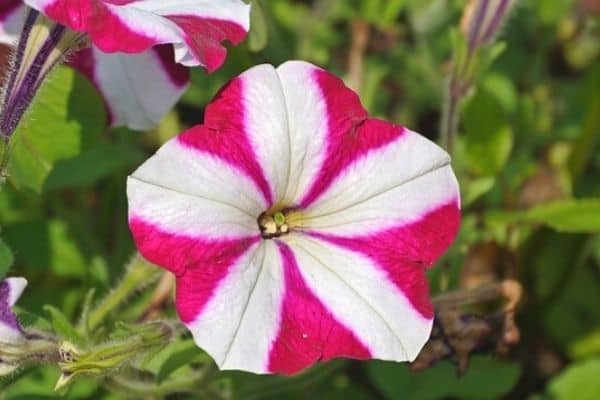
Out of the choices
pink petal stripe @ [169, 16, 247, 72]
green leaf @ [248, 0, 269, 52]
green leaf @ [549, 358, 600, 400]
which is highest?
pink petal stripe @ [169, 16, 247, 72]

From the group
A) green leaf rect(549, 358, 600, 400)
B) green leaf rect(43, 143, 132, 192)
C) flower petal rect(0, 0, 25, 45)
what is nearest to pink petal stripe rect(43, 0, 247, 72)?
flower petal rect(0, 0, 25, 45)

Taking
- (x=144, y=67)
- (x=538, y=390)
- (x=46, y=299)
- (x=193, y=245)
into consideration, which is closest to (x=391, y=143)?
(x=193, y=245)

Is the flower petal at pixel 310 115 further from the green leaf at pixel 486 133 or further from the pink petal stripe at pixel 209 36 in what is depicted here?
the green leaf at pixel 486 133

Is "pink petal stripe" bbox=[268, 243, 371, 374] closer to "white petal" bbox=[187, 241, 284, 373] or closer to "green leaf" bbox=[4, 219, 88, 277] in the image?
"white petal" bbox=[187, 241, 284, 373]

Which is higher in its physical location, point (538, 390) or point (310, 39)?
point (310, 39)

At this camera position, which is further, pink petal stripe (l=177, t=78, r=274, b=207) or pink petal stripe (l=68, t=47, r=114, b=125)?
pink petal stripe (l=68, t=47, r=114, b=125)

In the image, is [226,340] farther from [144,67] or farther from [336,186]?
[144,67]

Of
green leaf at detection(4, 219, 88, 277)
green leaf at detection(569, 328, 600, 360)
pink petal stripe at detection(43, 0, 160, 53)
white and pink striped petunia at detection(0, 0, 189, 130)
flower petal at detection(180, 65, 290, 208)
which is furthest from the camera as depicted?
green leaf at detection(569, 328, 600, 360)
